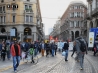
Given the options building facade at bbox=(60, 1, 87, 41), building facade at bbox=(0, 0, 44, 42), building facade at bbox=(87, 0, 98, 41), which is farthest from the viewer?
Answer: building facade at bbox=(60, 1, 87, 41)

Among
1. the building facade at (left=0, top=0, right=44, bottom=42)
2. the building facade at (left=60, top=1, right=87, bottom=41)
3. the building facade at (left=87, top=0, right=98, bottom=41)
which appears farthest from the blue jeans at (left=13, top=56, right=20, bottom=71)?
the building facade at (left=60, top=1, right=87, bottom=41)

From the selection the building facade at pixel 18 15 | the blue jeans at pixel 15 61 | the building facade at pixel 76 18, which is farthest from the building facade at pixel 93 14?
the blue jeans at pixel 15 61

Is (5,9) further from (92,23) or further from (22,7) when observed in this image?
(92,23)

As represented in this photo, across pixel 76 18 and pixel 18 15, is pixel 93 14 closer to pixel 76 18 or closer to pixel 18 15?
pixel 18 15

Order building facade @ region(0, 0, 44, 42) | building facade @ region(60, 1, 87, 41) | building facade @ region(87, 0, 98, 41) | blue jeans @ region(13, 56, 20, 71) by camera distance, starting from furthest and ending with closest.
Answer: building facade @ region(60, 1, 87, 41), building facade @ region(0, 0, 44, 42), building facade @ region(87, 0, 98, 41), blue jeans @ region(13, 56, 20, 71)

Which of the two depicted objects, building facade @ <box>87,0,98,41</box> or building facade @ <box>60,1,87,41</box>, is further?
building facade @ <box>60,1,87,41</box>

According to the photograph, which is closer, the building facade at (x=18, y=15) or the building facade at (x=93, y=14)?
the building facade at (x=93, y=14)

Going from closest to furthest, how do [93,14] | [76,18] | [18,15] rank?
[93,14]
[18,15]
[76,18]

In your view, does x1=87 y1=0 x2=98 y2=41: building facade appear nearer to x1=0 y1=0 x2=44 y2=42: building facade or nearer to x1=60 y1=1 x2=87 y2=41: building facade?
x1=0 y1=0 x2=44 y2=42: building facade

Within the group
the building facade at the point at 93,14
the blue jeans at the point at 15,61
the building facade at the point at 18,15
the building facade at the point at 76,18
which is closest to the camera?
the blue jeans at the point at 15,61

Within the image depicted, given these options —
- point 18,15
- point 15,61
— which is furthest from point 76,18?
point 15,61

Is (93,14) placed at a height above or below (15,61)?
above

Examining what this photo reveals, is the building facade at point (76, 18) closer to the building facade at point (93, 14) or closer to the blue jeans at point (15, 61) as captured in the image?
the building facade at point (93, 14)

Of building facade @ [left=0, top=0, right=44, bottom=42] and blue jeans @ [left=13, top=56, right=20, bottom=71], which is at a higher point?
building facade @ [left=0, top=0, right=44, bottom=42]
